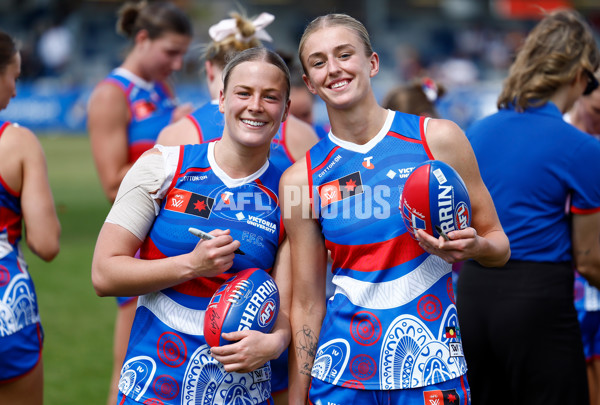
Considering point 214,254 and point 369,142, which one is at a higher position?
point 369,142

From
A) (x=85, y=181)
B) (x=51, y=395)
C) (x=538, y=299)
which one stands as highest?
(x=85, y=181)

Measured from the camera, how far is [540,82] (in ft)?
11.4

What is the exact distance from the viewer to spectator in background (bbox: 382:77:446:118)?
4.80 m

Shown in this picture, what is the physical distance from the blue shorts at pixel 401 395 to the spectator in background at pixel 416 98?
2.42 metres

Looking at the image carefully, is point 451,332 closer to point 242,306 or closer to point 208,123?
point 242,306

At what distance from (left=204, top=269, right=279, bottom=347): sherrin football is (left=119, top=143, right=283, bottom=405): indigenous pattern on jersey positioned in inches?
6.0

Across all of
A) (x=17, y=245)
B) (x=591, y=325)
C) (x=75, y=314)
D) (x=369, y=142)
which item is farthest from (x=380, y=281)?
(x=75, y=314)

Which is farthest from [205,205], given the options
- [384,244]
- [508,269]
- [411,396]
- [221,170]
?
[508,269]

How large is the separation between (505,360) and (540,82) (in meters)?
1.34

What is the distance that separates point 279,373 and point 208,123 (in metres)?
1.30

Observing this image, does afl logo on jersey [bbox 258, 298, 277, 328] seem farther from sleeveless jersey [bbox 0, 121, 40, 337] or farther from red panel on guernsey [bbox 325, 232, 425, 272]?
sleeveless jersey [bbox 0, 121, 40, 337]

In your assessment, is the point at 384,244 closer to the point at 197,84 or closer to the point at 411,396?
the point at 411,396

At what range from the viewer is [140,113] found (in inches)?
196

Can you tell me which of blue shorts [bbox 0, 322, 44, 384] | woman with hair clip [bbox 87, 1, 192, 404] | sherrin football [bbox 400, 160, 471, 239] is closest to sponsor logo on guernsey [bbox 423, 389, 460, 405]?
sherrin football [bbox 400, 160, 471, 239]
